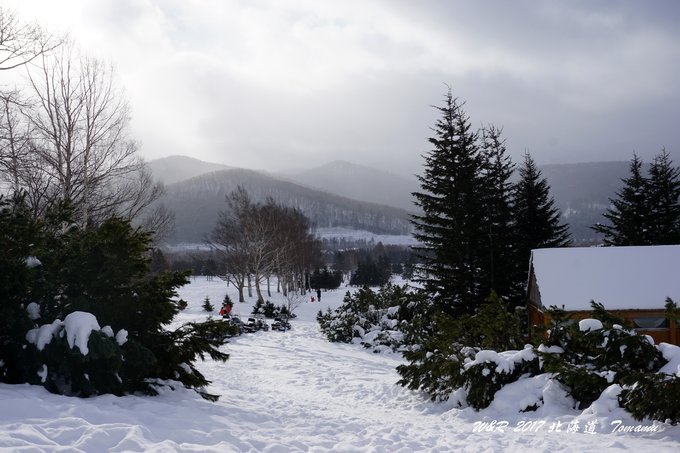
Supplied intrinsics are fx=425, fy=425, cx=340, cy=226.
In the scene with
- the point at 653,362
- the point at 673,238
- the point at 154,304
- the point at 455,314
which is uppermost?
the point at 673,238

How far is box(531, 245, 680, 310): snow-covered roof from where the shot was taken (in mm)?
15297

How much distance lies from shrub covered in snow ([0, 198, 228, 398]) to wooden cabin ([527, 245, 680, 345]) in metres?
13.0

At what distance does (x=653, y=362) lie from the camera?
538 centimetres

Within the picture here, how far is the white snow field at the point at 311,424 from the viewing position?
404cm

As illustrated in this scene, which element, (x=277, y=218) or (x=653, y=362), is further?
(x=277, y=218)

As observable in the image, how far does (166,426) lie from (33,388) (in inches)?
72.5

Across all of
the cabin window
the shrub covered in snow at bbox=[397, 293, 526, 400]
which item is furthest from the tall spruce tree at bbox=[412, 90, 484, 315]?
the shrub covered in snow at bbox=[397, 293, 526, 400]

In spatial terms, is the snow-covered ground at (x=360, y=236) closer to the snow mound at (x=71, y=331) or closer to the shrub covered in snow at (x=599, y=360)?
the shrub covered in snow at (x=599, y=360)

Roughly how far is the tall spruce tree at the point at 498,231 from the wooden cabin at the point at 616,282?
2.09 meters

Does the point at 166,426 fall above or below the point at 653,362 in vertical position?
below

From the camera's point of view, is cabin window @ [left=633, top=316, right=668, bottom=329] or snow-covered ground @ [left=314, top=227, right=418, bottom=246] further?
snow-covered ground @ [left=314, top=227, right=418, bottom=246]

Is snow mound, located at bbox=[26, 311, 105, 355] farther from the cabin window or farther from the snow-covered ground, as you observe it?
the snow-covered ground

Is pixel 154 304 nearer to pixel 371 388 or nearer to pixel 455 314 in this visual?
pixel 371 388

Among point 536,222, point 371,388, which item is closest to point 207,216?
point 536,222
